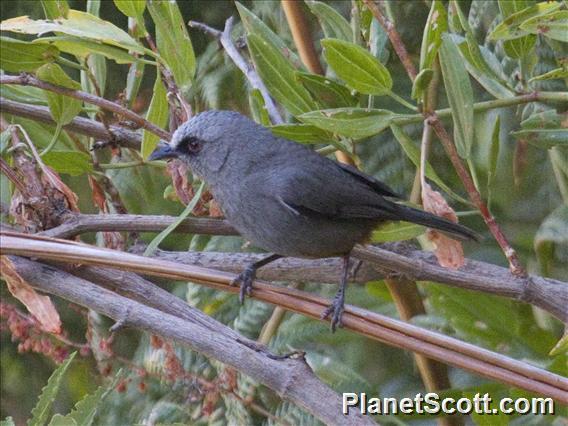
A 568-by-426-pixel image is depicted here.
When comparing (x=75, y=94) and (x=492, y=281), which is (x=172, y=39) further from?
(x=492, y=281)

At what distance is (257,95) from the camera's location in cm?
194

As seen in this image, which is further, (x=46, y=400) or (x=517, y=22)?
(x=517, y=22)

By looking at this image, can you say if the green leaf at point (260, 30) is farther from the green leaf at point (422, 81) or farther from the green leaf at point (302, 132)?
the green leaf at point (422, 81)

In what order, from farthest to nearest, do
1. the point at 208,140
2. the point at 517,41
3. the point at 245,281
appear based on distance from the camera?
the point at 208,140
the point at 517,41
the point at 245,281

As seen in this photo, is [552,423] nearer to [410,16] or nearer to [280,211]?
[280,211]

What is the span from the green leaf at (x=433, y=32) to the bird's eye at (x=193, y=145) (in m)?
0.65

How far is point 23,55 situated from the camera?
1.74 metres

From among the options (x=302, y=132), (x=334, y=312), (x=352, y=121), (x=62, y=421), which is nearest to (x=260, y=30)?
(x=302, y=132)

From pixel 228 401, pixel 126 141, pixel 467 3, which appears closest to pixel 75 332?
pixel 228 401

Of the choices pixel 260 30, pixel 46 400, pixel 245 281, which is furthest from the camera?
pixel 260 30

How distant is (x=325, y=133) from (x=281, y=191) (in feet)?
0.76

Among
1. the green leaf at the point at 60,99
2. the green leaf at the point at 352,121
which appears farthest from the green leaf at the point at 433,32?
the green leaf at the point at 60,99

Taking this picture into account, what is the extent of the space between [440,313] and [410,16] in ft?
3.22

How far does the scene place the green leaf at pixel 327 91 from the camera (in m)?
1.78
